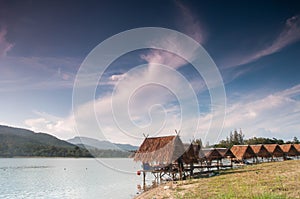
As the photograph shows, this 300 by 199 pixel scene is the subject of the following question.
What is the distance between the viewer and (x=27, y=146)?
98.8 m

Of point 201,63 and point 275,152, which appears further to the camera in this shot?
point 275,152

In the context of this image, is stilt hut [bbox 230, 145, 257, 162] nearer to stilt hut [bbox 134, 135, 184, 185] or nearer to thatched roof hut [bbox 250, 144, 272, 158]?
thatched roof hut [bbox 250, 144, 272, 158]

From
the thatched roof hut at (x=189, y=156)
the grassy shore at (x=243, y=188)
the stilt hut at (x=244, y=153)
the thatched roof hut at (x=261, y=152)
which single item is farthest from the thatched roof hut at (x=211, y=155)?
the grassy shore at (x=243, y=188)

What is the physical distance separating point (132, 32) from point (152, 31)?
45.6 inches

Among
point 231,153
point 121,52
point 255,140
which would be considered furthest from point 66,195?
point 255,140

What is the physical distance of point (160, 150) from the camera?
21.0m

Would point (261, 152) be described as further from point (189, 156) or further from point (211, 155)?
point (189, 156)

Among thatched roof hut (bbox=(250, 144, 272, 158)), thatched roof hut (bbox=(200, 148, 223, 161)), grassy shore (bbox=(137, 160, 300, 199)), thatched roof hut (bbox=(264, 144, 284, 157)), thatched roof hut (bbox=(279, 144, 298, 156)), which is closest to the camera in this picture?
grassy shore (bbox=(137, 160, 300, 199))

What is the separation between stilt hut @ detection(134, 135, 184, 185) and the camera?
2016 cm

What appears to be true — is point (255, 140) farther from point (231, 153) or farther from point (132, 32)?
point (132, 32)

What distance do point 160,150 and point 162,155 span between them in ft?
1.99

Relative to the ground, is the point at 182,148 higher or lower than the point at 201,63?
lower

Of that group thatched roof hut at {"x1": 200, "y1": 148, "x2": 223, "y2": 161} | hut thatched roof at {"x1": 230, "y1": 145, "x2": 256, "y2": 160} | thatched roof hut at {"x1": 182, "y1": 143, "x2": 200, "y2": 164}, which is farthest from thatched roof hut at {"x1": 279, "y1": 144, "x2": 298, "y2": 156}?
thatched roof hut at {"x1": 182, "y1": 143, "x2": 200, "y2": 164}

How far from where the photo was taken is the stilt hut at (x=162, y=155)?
2016 cm
